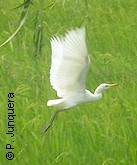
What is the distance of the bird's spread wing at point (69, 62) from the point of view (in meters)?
2.32

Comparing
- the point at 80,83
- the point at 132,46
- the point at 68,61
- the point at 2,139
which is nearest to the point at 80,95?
the point at 80,83

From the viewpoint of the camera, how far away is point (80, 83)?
2629 mm

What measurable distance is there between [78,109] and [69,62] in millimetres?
1008

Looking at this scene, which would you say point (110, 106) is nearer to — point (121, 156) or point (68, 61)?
point (121, 156)

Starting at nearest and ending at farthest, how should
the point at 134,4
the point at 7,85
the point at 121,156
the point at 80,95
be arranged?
the point at 80,95 → the point at 121,156 → the point at 7,85 → the point at 134,4

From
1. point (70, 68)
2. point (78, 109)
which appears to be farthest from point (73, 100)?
point (78, 109)

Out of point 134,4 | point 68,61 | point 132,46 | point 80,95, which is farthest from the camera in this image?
point 134,4

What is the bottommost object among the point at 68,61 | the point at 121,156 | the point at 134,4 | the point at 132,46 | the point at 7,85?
the point at 121,156

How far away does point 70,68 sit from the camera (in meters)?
2.53

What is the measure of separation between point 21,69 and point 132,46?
2.71 feet
